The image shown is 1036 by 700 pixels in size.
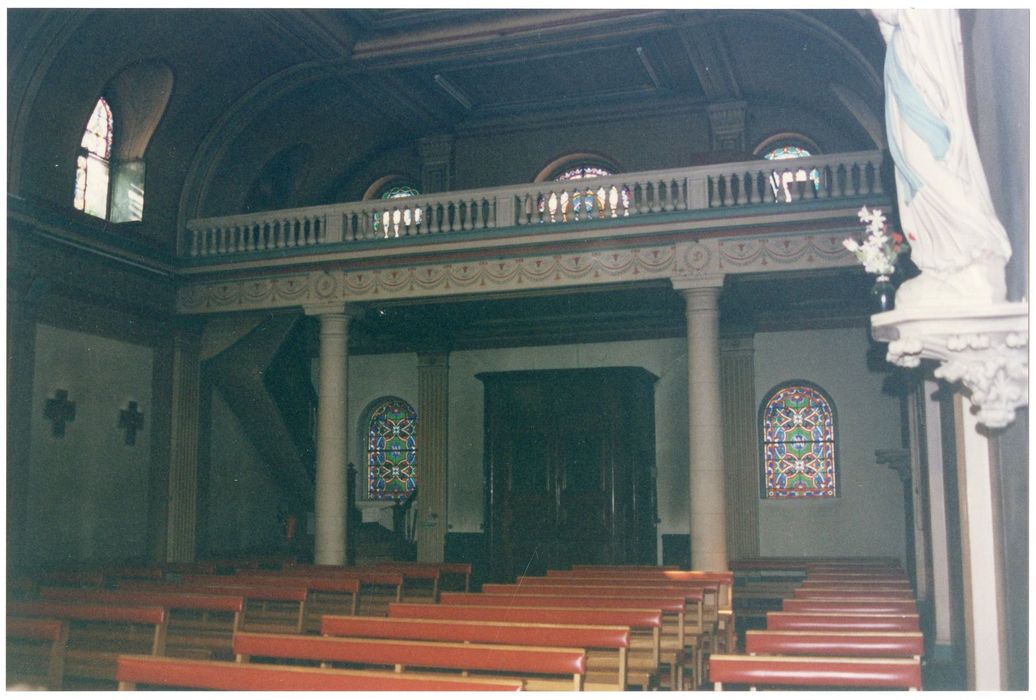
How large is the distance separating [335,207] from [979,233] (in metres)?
12.8

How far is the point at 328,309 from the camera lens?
53.3 ft

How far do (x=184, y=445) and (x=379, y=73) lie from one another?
7513mm

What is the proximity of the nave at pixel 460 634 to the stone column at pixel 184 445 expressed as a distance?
4.30 m

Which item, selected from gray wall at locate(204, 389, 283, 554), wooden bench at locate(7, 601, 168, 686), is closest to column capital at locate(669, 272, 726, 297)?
wooden bench at locate(7, 601, 168, 686)

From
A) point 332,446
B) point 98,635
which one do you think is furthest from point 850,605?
point 332,446

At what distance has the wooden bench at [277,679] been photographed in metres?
5.09

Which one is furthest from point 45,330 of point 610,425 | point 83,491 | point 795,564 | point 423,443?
point 795,564

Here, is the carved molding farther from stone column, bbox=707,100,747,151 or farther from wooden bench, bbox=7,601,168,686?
wooden bench, bbox=7,601,168,686

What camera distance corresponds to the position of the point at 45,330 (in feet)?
48.8

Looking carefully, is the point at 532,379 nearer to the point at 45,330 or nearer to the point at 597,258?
the point at 597,258

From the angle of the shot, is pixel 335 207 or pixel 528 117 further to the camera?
pixel 528 117

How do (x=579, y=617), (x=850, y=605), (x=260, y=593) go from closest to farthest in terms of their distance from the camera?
1. (x=579, y=617)
2. (x=850, y=605)
3. (x=260, y=593)

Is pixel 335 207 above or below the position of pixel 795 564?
above

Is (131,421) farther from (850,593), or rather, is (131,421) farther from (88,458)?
(850,593)
